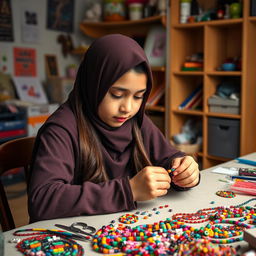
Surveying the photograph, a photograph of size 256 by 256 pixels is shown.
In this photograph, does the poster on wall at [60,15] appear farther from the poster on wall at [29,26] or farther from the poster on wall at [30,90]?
the poster on wall at [30,90]

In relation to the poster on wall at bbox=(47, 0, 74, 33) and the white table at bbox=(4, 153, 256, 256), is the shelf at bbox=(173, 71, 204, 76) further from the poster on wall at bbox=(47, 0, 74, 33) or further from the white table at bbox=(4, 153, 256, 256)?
the white table at bbox=(4, 153, 256, 256)

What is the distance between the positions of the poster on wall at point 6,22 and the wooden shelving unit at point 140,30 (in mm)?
681

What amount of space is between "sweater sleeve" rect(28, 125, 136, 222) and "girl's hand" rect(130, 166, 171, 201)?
19 millimetres

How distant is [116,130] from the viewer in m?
1.16

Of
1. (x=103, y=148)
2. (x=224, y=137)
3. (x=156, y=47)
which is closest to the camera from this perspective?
(x=103, y=148)

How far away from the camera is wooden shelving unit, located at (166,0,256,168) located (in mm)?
2619

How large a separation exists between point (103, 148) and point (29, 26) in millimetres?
2626

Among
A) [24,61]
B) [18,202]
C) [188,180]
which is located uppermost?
[24,61]

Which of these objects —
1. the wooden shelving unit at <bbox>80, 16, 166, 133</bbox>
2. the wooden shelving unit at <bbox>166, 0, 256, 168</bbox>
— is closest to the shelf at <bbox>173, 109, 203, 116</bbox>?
the wooden shelving unit at <bbox>166, 0, 256, 168</bbox>

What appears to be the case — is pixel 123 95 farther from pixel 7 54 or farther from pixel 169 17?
pixel 7 54

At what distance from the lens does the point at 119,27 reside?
370 cm

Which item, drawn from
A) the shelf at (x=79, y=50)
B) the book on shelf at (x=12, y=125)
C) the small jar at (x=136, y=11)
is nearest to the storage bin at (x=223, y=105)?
the small jar at (x=136, y=11)

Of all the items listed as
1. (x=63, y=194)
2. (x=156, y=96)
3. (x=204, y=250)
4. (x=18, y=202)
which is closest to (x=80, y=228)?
(x=63, y=194)

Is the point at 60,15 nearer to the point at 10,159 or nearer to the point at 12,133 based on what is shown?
the point at 12,133
